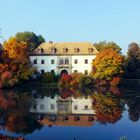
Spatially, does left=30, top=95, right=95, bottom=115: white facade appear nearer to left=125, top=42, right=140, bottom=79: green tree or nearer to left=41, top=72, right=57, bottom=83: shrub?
left=41, top=72, right=57, bottom=83: shrub

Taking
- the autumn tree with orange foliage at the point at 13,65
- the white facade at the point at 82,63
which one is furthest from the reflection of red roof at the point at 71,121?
the white facade at the point at 82,63

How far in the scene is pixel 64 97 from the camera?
155 feet

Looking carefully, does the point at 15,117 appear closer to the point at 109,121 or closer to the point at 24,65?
the point at 109,121

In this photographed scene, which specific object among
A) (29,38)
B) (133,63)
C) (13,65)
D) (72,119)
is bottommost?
(72,119)

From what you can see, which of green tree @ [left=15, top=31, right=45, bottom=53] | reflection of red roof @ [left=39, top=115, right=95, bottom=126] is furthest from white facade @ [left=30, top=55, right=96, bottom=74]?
reflection of red roof @ [left=39, top=115, right=95, bottom=126]

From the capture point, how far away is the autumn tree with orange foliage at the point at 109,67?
2514 inches

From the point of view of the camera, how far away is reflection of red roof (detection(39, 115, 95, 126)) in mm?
28547

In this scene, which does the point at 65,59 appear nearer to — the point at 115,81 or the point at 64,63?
the point at 64,63

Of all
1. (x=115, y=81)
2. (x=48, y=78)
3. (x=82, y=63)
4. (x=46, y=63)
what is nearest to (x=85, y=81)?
(x=115, y=81)

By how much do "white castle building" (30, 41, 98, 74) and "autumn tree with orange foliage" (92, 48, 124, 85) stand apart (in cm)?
735

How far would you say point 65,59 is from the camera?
73312 mm

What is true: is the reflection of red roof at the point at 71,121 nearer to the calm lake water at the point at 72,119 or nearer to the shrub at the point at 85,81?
the calm lake water at the point at 72,119

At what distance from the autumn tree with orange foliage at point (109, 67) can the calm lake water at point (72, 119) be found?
19666mm

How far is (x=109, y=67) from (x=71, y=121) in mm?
35009
